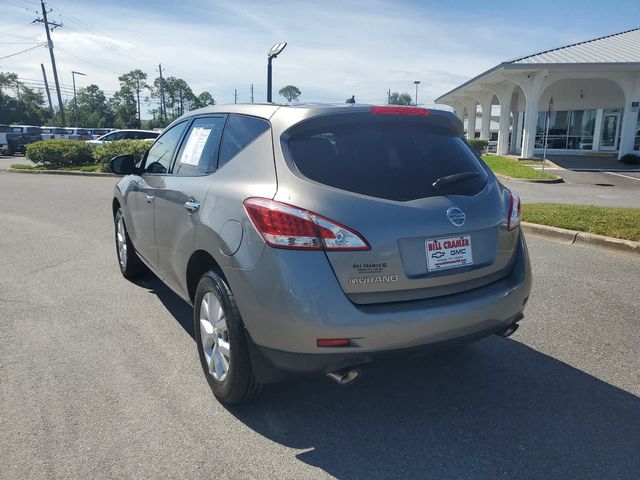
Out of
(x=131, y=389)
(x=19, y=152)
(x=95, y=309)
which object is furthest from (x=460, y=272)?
(x=19, y=152)

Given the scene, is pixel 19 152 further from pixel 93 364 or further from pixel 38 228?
pixel 93 364

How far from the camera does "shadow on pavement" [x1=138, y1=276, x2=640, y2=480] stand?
2.57 metres

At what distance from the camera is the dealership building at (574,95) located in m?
22.9

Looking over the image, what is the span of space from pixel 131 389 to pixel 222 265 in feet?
3.59

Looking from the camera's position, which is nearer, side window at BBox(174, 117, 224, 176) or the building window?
side window at BBox(174, 117, 224, 176)

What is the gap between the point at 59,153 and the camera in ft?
70.9

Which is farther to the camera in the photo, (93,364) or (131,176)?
(131,176)

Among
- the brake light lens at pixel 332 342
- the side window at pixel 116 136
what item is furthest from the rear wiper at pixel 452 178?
the side window at pixel 116 136

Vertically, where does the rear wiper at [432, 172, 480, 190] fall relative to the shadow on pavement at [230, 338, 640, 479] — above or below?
above

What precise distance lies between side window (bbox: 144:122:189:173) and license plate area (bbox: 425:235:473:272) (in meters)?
2.38

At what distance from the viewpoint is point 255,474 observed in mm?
2512

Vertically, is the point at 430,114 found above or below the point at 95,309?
above

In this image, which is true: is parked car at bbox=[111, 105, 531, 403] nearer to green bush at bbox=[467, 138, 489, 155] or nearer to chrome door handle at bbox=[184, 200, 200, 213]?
chrome door handle at bbox=[184, 200, 200, 213]

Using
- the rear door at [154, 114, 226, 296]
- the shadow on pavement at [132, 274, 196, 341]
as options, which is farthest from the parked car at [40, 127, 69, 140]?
the rear door at [154, 114, 226, 296]
